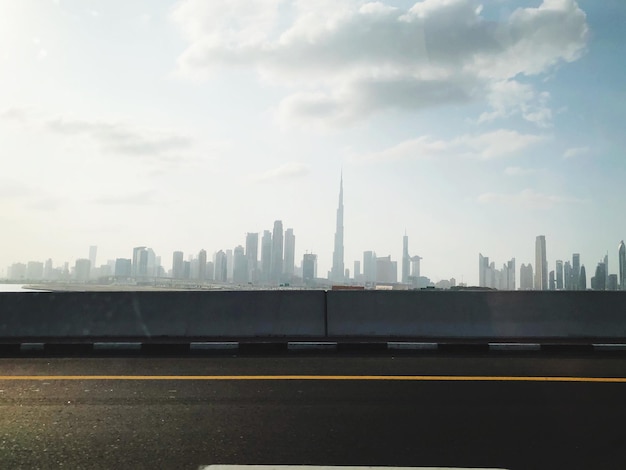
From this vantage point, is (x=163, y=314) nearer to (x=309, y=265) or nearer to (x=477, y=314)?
(x=477, y=314)

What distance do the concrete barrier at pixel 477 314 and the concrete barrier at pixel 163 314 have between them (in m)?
0.74

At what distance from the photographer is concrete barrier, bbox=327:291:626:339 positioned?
36.2ft

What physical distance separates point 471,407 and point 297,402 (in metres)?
1.89

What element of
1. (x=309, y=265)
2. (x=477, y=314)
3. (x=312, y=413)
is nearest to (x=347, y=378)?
(x=312, y=413)

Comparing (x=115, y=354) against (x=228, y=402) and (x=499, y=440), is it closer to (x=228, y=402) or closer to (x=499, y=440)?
(x=228, y=402)

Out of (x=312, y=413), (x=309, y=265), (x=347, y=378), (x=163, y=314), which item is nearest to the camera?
(x=312, y=413)

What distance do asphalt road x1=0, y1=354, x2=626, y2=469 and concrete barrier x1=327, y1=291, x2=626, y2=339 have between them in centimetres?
234

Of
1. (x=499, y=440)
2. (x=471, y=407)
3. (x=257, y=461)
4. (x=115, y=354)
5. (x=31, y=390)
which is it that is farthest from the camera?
(x=115, y=354)

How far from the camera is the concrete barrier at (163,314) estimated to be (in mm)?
10914

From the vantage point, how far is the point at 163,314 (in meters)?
11.0

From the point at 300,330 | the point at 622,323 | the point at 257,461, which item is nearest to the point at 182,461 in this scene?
the point at 257,461

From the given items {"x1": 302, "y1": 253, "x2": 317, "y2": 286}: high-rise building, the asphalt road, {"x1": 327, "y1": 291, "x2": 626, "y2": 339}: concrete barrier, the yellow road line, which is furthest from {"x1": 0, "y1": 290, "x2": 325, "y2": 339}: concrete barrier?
{"x1": 302, "y1": 253, "x2": 317, "y2": 286}: high-rise building

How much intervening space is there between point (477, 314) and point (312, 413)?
257 inches

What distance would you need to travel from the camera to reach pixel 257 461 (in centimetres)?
409
